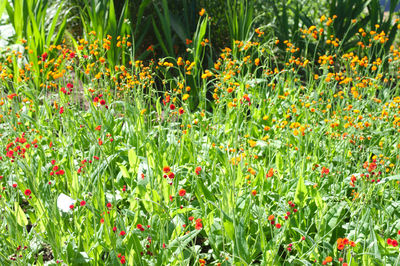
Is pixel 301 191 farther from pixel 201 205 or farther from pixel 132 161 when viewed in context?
pixel 132 161

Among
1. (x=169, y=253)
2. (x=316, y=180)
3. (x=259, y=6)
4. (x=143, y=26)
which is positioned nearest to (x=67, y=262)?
(x=169, y=253)

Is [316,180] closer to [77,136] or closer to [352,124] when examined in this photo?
[352,124]

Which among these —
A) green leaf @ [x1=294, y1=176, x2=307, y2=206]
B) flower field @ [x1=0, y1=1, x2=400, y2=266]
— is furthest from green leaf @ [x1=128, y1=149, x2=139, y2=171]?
green leaf @ [x1=294, y1=176, x2=307, y2=206]

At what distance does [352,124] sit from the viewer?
228 centimetres

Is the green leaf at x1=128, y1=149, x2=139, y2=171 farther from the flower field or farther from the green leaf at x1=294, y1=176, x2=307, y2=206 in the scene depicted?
the green leaf at x1=294, y1=176, x2=307, y2=206

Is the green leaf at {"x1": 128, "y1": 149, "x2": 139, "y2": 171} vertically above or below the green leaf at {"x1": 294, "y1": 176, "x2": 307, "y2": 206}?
above

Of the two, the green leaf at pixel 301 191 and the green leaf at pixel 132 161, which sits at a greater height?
the green leaf at pixel 132 161

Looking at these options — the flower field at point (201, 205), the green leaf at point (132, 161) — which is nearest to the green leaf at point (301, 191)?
the flower field at point (201, 205)

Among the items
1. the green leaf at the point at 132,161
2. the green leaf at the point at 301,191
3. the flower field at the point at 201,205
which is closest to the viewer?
the flower field at the point at 201,205

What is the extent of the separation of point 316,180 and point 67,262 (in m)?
1.25

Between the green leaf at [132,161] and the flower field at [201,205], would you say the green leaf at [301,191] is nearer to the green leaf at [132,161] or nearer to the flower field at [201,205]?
the flower field at [201,205]

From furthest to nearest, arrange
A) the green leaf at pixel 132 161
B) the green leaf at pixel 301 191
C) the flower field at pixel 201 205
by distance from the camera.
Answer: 1. the green leaf at pixel 132 161
2. the green leaf at pixel 301 191
3. the flower field at pixel 201 205

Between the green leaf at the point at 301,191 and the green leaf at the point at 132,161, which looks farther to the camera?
the green leaf at the point at 132,161

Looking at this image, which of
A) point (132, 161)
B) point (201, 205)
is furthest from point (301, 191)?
point (132, 161)
